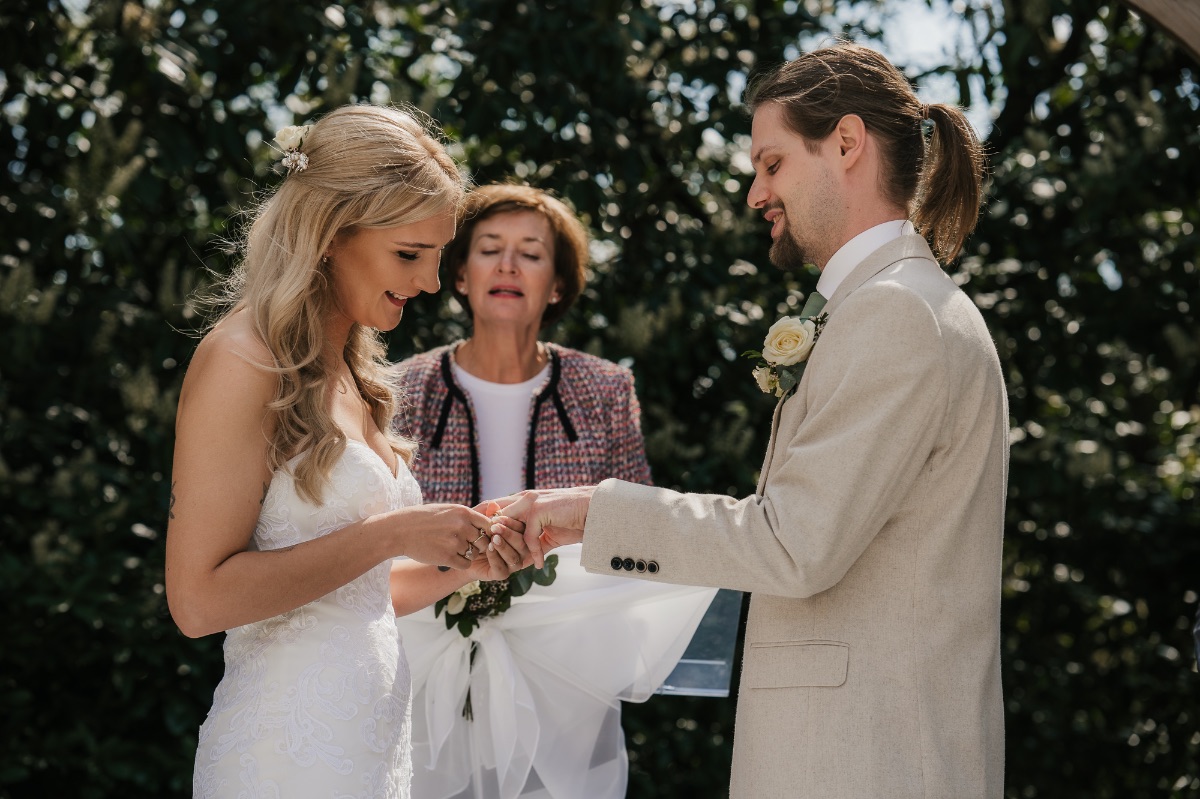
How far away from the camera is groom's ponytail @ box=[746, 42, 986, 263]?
2186 mm

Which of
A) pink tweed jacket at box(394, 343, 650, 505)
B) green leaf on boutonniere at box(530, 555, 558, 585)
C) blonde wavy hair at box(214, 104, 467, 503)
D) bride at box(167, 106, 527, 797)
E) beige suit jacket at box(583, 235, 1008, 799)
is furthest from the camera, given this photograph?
pink tweed jacket at box(394, 343, 650, 505)

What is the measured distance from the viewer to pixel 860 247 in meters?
2.17

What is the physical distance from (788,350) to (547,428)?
1.35 m

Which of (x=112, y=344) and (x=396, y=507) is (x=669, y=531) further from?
(x=112, y=344)

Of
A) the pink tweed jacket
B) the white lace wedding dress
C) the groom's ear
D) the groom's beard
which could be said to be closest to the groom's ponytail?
the groom's ear

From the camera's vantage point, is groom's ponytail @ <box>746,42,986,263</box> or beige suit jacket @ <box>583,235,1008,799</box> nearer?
beige suit jacket @ <box>583,235,1008,799</box>

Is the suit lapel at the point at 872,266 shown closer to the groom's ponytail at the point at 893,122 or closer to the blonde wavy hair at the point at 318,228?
the groom's ponytail at the point at 893,122

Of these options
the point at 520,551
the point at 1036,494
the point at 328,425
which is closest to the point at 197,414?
the point at 328,425

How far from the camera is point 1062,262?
4.14 meters

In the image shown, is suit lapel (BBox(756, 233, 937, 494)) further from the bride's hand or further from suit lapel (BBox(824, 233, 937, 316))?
the bride's hand

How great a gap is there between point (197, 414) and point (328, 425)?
0.78 ft

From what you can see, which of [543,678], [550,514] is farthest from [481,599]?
[550,514]

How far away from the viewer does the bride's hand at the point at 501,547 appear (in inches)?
92.1

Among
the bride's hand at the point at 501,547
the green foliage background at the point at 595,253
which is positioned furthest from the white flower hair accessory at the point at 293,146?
the green foliage background at the point at 595,253
